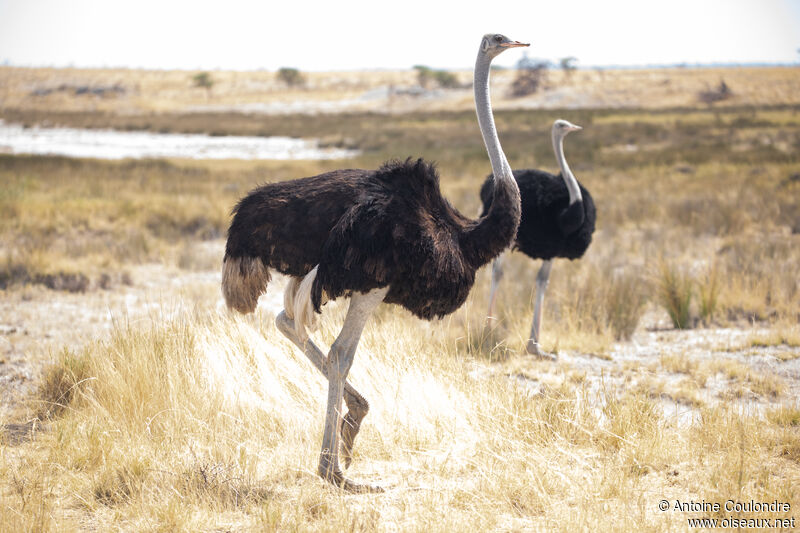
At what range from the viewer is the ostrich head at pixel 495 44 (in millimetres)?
4047

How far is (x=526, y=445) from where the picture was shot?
4.27 m

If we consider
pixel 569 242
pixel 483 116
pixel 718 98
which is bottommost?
pixel 569 242

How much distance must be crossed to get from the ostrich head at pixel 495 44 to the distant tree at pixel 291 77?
101 metres

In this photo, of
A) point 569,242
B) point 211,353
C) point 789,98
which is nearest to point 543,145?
point 569,242

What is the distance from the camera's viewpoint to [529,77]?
7775 centimetres

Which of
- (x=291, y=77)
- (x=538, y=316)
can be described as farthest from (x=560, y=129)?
(x=291, y=77)

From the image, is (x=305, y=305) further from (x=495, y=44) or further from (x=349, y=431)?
(x=495, y=44)

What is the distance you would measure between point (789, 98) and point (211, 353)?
226 feet

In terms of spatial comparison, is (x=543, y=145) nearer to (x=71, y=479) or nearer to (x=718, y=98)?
(x=71, y=479)

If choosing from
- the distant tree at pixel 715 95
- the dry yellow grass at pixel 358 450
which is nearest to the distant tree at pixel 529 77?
the distant tree at pixel 715 95

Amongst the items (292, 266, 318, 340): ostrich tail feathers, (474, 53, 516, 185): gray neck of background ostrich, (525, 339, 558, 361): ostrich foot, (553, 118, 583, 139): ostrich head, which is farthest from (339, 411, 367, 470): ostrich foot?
(553, 118, 583, 139): ostrich head

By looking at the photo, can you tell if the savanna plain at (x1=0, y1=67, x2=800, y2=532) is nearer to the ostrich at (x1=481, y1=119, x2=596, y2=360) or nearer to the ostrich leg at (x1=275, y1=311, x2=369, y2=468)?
the ostrich leg at (x1=275, y1=311, x2=369, y2=468)

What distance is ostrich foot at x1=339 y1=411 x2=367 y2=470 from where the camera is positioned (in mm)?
4109

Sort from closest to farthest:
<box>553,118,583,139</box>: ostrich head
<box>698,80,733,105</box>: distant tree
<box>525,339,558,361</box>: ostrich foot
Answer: <box>525,339,558,361</box>: ostrich foot → <box>553,118,583,139</box>: ostrich head → <box>698,80,733,105</box>: distant tree
